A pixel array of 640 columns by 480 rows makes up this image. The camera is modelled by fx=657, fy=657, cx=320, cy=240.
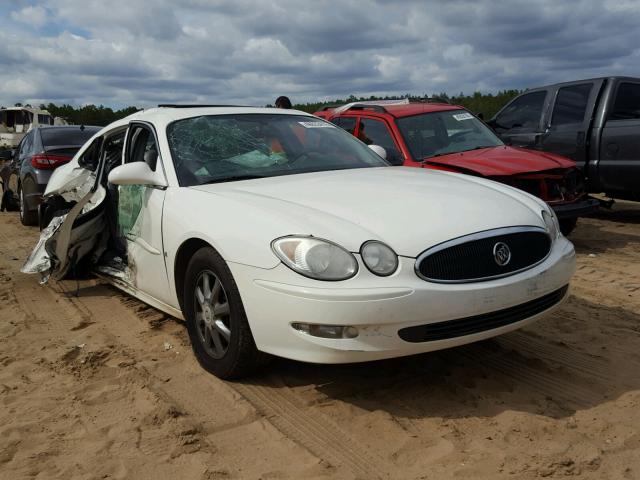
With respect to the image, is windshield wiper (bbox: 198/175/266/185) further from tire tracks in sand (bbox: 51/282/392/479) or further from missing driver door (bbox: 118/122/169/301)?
tire tracks in sand (bbox: 51/282/392/479)

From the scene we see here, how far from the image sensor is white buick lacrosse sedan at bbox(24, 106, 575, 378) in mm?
3062

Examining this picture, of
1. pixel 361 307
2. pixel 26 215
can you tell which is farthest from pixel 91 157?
pixel 26 215

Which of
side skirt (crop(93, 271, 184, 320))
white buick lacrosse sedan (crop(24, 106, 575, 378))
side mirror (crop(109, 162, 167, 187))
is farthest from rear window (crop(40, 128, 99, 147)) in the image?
side mirror (crop(109, 162, 167, 187))

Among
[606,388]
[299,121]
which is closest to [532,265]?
[606,388]

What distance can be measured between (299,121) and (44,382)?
2545mm

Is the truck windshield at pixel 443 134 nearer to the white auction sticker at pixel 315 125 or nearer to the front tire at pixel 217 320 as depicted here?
the white auction sticker at pixel 315 125

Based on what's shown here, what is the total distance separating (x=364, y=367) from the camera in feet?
12.5

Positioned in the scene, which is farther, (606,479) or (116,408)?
(116,408)

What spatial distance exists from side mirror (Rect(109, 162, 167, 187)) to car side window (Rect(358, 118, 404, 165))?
3372mm

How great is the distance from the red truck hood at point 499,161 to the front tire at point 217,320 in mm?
3770

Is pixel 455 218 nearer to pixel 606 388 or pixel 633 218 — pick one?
pixel 606 388

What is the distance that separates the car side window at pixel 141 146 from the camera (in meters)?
4.84

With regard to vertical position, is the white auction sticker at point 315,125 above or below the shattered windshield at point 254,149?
above

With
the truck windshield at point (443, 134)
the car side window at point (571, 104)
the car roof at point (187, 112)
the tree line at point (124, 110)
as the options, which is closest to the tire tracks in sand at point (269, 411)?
the car roof at point (187, 112)
